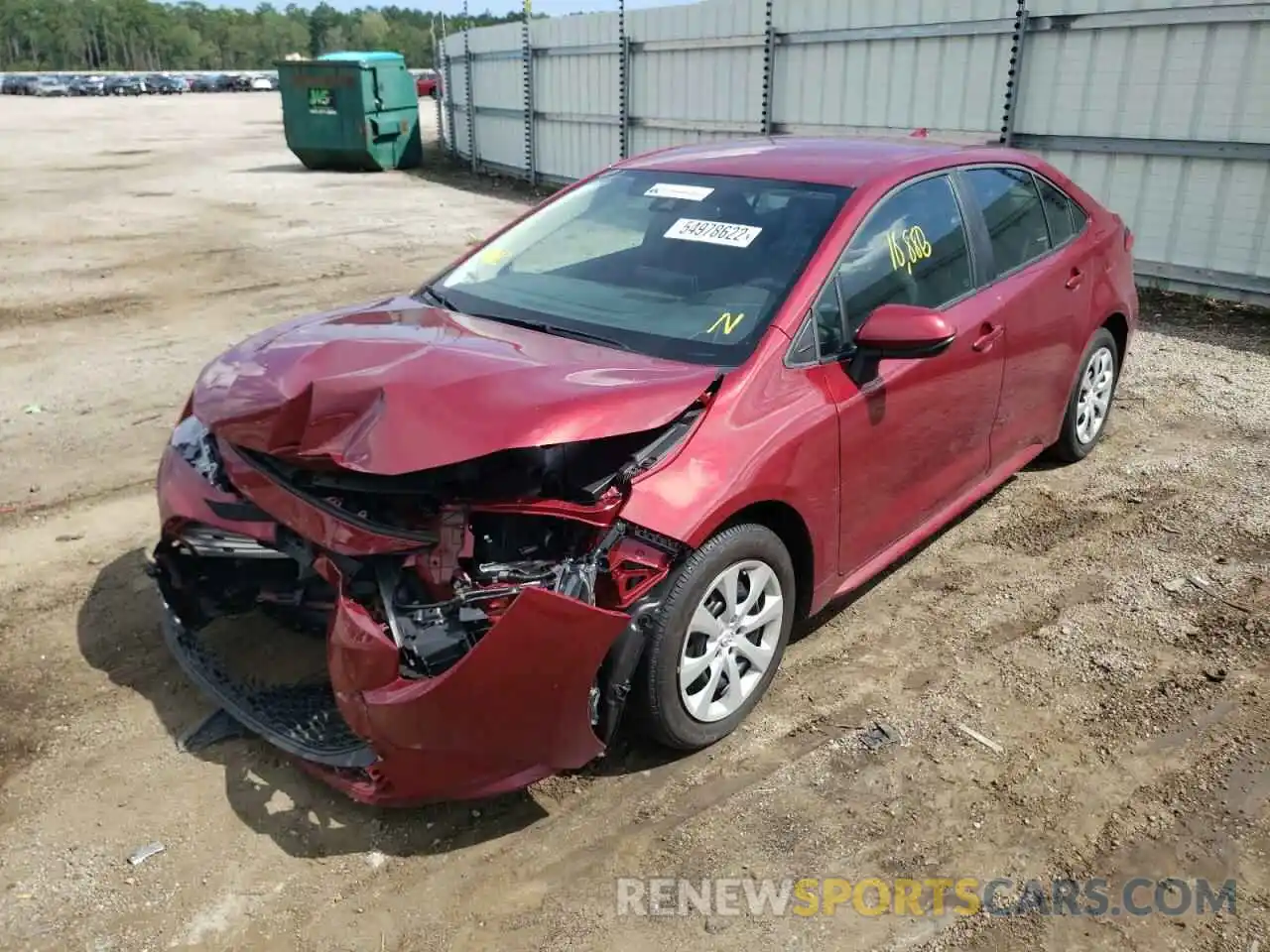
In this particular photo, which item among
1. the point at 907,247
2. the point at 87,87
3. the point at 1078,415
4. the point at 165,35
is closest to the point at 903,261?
the point at 907,247

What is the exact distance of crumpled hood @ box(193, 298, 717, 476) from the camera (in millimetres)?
2594

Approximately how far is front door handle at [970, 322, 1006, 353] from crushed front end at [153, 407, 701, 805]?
5.09ft

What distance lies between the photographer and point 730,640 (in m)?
3.09

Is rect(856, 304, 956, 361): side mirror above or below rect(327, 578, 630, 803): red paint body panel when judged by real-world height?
above

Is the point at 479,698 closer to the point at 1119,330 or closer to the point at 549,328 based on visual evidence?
the point at 549,328

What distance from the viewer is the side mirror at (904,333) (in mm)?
3158

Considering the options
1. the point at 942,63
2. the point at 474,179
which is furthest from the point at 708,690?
the point at 474,179

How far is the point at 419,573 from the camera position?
2.66 m

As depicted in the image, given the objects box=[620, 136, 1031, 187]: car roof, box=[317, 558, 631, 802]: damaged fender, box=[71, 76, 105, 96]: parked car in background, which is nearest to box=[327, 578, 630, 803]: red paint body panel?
box=[317, 558, 631, 802]: damaged fender

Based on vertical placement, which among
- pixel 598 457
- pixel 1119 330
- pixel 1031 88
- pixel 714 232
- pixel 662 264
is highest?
pixel 1031 88

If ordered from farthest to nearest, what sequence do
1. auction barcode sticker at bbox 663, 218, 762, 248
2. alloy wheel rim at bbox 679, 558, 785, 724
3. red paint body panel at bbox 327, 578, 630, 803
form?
auction barcode sticker at bbox 663, 218, 762, 248, alloy wheel rim at bbox 679, 558, 785, 724, red paint body panel at bbox 327, 578, 630, 803

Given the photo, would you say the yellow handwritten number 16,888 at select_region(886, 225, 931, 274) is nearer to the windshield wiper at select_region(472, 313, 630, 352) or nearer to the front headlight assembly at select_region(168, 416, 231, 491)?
the windshield wiper at select_region(472, 313, 630, 352)

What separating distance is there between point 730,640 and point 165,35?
516 ft

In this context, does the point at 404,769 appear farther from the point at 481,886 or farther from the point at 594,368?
the point at 594,368
